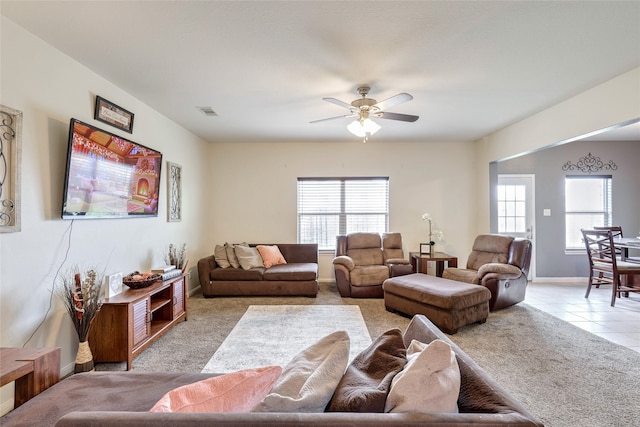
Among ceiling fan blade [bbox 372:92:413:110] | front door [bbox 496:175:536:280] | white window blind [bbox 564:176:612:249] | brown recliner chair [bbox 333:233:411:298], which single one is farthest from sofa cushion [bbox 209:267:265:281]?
white window blind [bbox 564:176:612:249]

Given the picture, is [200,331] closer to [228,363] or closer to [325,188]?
[228,363]

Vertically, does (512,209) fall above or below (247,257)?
above

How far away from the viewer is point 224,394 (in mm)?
937

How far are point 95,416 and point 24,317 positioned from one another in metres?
1.87

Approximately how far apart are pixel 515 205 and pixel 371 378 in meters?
5.61

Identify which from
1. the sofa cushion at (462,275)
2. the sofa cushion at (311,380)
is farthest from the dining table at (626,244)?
the sofa cushion at (311,380)

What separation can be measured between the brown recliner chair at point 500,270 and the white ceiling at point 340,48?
6.22 feet

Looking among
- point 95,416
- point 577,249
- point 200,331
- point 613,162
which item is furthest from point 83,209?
point 613,162

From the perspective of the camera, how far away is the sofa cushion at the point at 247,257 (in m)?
4.41

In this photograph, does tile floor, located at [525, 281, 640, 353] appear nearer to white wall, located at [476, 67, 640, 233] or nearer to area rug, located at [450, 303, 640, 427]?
area rug, located at [450, 303, 640, 427]

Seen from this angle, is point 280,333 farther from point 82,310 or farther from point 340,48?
point 340,48

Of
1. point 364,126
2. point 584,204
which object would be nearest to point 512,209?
point 584,204

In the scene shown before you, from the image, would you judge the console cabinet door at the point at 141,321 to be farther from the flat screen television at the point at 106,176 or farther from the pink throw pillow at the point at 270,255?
the pink throw pillow at the point at 270,255

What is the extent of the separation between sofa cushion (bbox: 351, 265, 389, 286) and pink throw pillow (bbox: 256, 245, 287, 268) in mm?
1311
